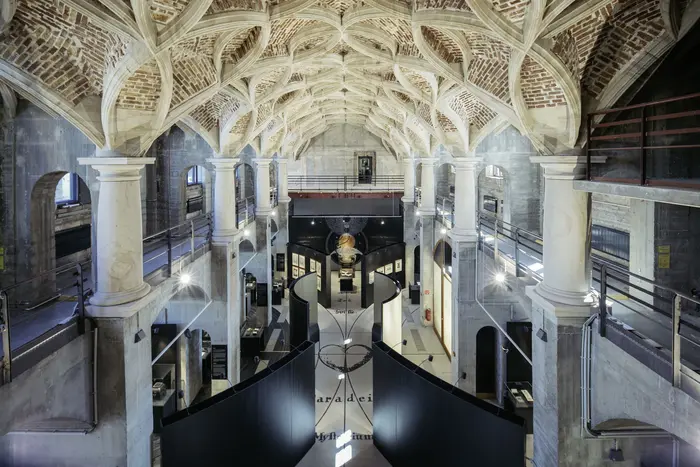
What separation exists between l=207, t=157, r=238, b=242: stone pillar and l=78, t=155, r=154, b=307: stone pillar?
5083 mm

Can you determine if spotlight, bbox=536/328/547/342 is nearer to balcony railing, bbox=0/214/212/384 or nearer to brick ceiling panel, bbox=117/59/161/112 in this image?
balcony railing, bbox=0/214/212/384

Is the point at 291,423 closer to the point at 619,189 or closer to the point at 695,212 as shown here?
the point at 619,189

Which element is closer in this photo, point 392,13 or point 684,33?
point 684,33

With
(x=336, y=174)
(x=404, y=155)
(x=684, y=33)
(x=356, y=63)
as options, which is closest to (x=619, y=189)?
(x=684, y=33)

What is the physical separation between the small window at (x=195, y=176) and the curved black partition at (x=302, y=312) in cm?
737

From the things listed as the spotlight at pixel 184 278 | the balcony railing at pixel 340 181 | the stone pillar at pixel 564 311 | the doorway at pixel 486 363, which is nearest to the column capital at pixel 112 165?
the spotlight at pixel 184 278

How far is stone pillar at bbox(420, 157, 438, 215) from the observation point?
17375 millimetres

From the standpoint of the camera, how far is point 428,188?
17.8m

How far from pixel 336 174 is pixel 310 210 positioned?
11.3 ft

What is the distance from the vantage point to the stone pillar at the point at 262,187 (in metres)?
17.0

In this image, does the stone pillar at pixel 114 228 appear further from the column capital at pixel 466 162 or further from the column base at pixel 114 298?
the column capital at pixel 466 162

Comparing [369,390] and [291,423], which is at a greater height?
[291,423]

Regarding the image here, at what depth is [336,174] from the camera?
29562mm

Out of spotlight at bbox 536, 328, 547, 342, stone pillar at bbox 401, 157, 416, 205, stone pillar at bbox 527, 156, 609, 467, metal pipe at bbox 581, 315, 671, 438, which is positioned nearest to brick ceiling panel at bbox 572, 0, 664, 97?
stone pillar at bbox 527, 156, 609, 467
